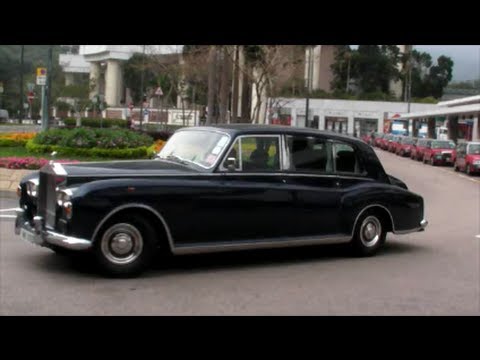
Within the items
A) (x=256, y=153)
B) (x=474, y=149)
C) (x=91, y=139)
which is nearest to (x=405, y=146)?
(x=474, y=149)

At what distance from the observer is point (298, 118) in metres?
77.6

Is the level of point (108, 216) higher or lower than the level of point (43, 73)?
lower

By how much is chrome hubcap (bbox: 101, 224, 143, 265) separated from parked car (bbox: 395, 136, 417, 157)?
42202 mm

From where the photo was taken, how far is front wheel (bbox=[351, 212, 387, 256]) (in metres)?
8.95

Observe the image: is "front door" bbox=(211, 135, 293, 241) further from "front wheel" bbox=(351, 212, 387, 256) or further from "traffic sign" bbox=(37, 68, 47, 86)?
"traffic sign" bbox=(37, 68, 47, 86)

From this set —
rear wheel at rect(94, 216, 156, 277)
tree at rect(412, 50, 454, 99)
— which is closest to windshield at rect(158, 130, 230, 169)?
rear wheel at rect(94, 216, 156, 277)

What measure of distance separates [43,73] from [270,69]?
11.8 m

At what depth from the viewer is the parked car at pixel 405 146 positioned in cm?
4825

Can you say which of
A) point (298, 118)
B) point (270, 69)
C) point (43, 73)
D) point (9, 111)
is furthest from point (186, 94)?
point (43, 73)

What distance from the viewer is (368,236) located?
29.7 ft

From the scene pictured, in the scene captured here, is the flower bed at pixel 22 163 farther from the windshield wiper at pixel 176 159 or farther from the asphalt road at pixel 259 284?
the windshield wiper at pixel 176 159

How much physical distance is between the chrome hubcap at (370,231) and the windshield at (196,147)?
7.82ft

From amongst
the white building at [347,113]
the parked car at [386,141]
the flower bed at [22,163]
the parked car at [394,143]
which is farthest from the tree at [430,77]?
the flower bed at [22,163]
